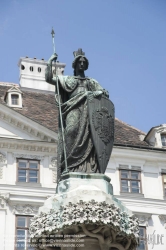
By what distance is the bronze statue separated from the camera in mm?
8766

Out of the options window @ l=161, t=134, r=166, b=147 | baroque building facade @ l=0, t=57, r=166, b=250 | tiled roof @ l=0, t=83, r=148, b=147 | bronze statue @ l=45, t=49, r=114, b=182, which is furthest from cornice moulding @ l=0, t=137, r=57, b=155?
bronze statue @ l=45, t=49, r=114, b=182

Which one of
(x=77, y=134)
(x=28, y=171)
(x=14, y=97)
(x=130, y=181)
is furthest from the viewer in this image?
(x=14, y=97)

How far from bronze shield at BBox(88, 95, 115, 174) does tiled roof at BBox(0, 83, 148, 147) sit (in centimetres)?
2109

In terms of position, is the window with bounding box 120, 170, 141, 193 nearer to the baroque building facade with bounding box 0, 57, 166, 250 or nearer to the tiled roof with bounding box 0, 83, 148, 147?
the baroque building facade with bounding box 0, 57, 166, 250

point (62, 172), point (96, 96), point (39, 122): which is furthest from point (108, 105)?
point (39, 122)

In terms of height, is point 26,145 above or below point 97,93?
above

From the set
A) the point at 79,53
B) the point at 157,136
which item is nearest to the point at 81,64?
the point at 79,53

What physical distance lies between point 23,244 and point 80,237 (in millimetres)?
18320

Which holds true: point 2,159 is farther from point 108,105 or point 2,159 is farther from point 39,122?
point 108,105

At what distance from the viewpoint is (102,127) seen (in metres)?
8.88

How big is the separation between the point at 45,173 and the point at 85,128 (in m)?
20.0

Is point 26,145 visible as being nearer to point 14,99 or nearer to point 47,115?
point 47,115

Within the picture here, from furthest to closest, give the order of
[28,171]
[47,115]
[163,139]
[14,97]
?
[47,115] → [14,97] → [163,139] → [28,171]

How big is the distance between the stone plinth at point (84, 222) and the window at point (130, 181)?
69.8 ft
